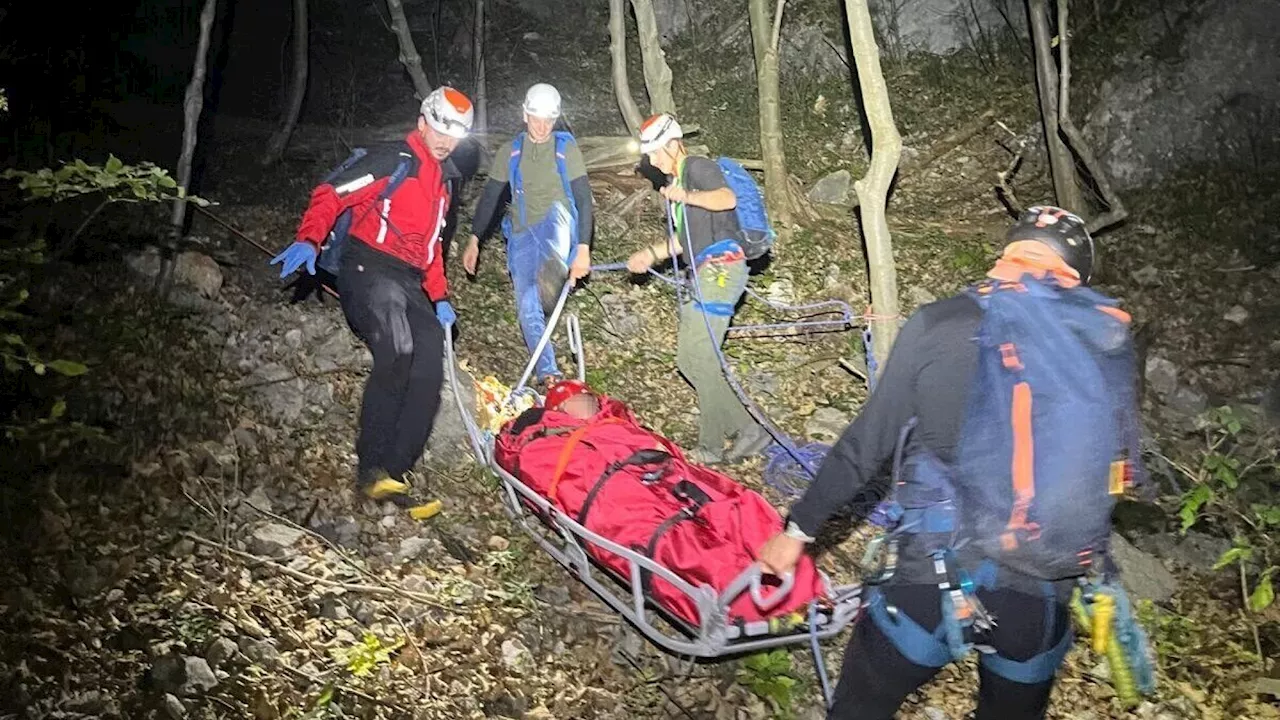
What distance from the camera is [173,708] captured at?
3.63 m

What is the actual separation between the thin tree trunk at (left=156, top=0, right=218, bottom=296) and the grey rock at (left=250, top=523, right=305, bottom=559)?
290cm

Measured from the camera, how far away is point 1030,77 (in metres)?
13.2

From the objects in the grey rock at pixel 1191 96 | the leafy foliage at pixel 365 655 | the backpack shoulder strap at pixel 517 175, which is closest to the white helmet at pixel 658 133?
the backpack shoulder strap at pixel 517 175

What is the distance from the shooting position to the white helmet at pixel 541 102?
670 centimetres

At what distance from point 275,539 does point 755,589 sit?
2.90 meters

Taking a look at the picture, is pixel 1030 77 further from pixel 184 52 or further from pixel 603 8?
pixel 184 52

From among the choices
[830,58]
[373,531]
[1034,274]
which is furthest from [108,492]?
[830,58]

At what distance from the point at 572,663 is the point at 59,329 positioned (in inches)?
166

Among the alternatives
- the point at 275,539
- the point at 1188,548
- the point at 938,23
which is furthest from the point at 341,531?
the point at 938,23

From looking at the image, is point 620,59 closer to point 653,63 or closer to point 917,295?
point 653,63

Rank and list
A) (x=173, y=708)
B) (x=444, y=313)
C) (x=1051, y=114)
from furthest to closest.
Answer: (x=1051, y=114) < (x=444, y=313) < (x=173, y=708)

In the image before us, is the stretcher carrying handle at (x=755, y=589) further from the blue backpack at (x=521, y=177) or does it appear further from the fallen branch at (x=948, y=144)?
the fallen branch at (x=948, y=144)

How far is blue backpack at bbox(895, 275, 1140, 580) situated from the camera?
2500 millimetres

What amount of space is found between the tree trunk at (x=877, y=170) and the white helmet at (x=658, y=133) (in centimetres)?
166
